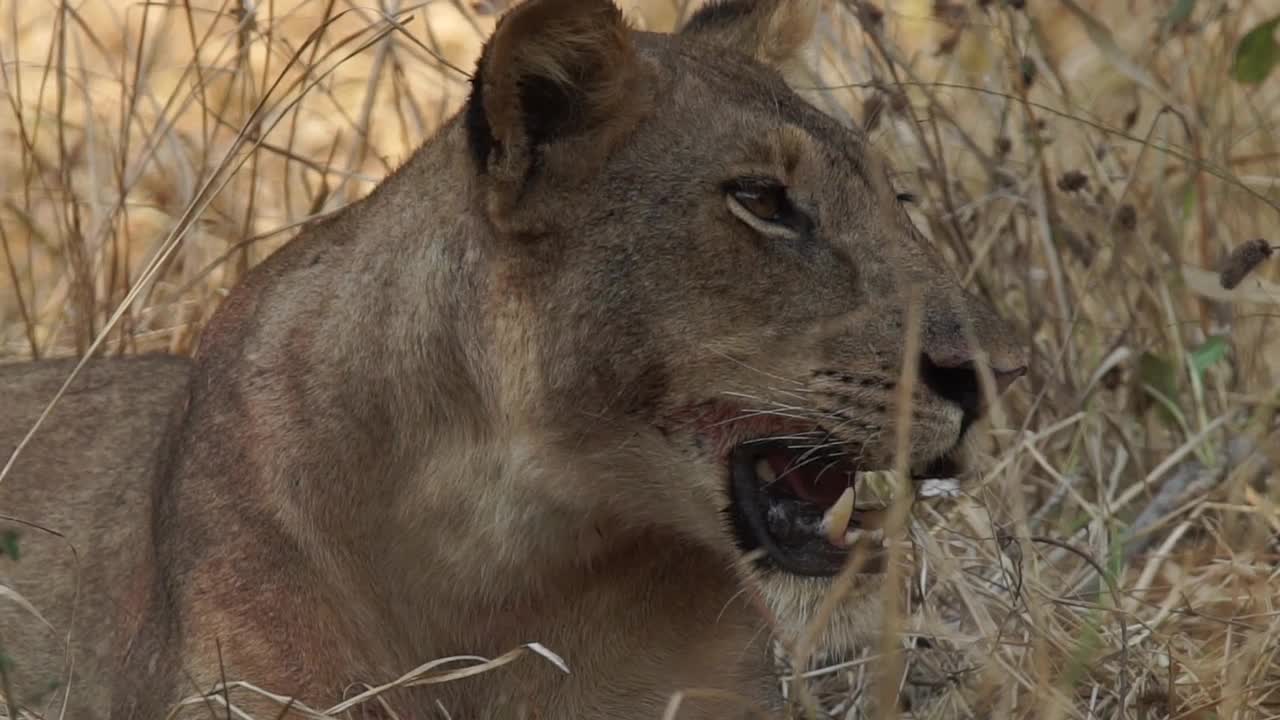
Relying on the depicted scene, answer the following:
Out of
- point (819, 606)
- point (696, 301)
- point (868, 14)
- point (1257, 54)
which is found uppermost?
point (868, 14)

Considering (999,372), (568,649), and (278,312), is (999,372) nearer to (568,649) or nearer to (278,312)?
(568,649)

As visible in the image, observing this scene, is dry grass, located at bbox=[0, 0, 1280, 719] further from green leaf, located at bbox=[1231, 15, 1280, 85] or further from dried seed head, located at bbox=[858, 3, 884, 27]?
green leaf, located at bbox=[1231, 15, 1280, 85]

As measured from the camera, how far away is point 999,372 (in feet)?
8.75

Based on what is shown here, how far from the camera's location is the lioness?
2777mm

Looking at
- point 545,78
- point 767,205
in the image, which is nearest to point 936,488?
point 767,205

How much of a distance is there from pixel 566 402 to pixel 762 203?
0.38m

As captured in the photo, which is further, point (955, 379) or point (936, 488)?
point (936, 488)

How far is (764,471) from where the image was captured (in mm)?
2850

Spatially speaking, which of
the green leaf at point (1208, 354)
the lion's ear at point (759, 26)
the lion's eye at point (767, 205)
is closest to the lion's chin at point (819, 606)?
the lion's eye at point (767, 205)

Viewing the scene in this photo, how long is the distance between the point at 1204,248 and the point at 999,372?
7.32 ft

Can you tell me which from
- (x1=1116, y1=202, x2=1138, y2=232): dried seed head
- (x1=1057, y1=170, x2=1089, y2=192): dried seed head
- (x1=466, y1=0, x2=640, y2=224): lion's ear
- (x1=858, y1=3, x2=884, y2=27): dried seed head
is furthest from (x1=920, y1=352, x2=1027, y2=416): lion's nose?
(x1=1116, y1=202, x2=1138, y2=232): dried seed head

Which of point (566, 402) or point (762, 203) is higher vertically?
point (762, 203)

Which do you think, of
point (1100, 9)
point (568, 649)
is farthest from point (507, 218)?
point (1100, 9)

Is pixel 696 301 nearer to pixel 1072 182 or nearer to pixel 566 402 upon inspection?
pixel 566 402
